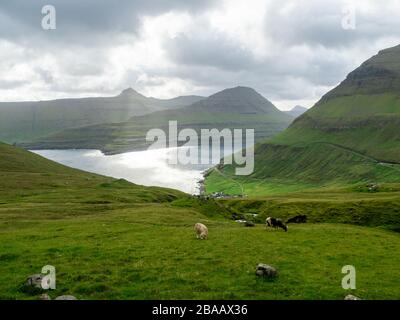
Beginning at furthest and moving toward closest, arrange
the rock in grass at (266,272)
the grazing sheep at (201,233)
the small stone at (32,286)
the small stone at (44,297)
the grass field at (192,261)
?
the grazing sheep at (201,233), the rock in grass at (266,272), the grass field at (192,261), the small stone at (32,286), the small stone at (44,297)

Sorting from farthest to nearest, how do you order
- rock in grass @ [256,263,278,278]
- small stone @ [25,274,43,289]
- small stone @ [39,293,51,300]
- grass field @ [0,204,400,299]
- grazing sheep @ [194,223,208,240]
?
grazing sheep @ [194,223,208,240], rock in grass @ [256,263,278,278], grass field @ [0,204,400,299], small stone @ [25,274,43,289], small stone @ [39,293,51,300]

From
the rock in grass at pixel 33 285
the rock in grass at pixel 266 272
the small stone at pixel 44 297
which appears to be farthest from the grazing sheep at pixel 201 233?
the small stone at pixel 44 297

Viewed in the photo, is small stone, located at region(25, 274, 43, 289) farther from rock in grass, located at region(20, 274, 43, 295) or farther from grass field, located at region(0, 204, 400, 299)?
grass field, located at region(0, 204, 400, 299)

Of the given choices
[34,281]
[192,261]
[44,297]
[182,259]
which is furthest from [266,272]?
[34,281]

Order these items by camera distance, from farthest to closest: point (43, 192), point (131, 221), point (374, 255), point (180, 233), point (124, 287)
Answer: point (43, 192), point (131, 221), point (180, 233), point (374, 255), point (124, 287)

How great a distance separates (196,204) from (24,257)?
179 ft

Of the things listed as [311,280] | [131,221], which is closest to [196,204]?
[131,221]

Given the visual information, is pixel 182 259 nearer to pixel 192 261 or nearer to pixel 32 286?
pixel 192 261

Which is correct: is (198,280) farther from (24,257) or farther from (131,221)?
(131,221)

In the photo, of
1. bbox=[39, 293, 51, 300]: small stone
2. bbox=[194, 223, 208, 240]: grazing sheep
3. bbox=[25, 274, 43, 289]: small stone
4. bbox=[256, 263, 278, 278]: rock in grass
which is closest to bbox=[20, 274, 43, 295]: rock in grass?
bbox=[25, 274, 43, 289]: small stone

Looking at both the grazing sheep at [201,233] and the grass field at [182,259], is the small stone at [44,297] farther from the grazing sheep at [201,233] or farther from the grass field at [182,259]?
the grazing sheep at [201,233]

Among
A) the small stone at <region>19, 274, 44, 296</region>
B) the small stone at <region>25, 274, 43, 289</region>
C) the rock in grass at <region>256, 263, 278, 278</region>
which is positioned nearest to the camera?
the small stone at <region>19, 274, 44, 296</region>

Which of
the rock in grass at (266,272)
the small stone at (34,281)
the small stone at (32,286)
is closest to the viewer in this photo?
the small stone at (32,286)
